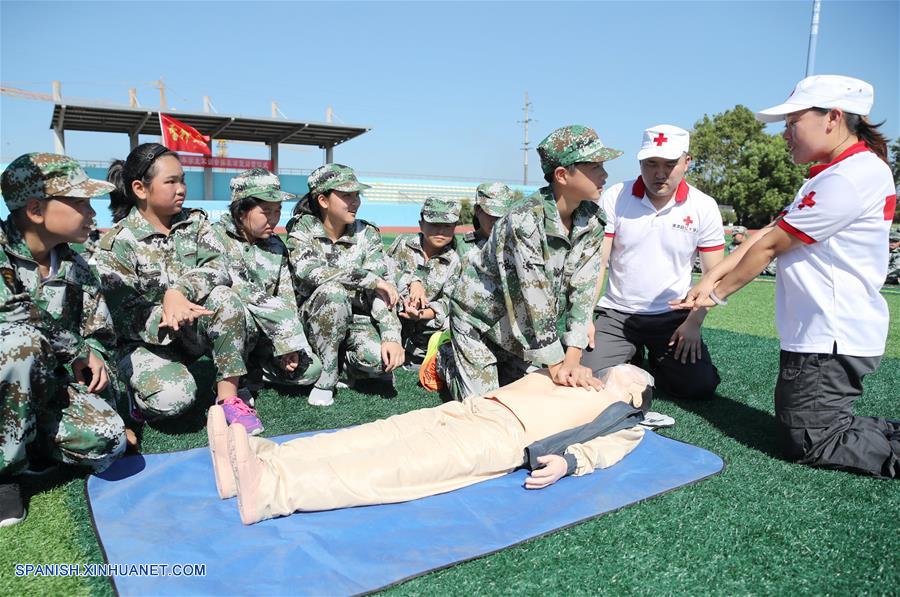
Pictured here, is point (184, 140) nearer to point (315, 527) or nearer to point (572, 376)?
point (572, 376)

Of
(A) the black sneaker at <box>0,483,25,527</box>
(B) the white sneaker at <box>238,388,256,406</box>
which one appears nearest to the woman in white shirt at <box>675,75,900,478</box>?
(B) the white sneaker at <box>238,388,256,406</box>

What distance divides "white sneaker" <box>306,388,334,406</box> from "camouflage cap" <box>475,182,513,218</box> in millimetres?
1960

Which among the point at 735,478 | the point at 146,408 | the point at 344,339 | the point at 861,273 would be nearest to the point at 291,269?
the point at 344,339

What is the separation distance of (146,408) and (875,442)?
149 inches

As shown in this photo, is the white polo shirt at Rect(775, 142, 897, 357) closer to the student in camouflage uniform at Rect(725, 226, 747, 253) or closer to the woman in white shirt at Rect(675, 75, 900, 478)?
the woman in white shirt at Rect(675, 75, 900, 478)

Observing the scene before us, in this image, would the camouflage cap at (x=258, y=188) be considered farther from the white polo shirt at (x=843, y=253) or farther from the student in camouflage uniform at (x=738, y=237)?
the student in camouflage uniform at (x=738, y=237)

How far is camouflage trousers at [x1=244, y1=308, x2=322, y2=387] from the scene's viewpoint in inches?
160

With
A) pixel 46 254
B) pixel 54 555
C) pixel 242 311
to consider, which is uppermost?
pixel 46 254

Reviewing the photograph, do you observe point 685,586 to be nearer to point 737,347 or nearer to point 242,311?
point 242,311

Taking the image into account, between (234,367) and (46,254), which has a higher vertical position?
(46,254)

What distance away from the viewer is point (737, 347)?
243 inches

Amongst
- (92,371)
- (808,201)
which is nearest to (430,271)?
(92,371)

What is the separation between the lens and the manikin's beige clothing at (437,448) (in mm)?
2521

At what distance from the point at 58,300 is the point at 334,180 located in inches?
74.5
